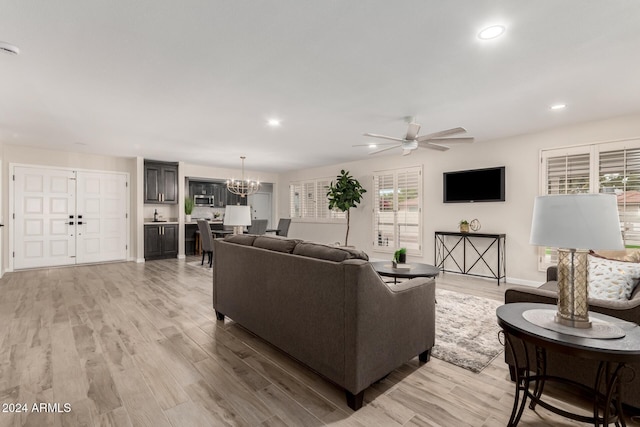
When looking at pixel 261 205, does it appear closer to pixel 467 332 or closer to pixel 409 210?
pixel 409 210

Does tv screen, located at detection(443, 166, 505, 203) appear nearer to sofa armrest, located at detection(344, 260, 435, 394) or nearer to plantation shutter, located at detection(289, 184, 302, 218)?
sofa armrest, located at detection(344, 260, 435, 394)

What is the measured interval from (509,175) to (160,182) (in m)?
7.53

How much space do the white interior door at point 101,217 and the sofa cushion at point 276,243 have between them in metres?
5.93

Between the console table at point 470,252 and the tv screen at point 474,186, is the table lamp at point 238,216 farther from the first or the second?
the tv screen at point 474,186

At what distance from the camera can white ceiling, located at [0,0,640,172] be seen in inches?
76.2

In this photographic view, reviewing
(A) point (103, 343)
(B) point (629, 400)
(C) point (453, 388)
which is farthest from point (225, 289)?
(B) point (629, 400)

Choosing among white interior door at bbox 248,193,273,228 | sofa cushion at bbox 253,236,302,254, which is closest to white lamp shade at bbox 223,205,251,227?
sofa cushion at bbox 253,236,302,254

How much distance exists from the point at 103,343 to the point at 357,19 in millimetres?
3358

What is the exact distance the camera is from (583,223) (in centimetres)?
140

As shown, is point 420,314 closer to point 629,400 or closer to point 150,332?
point 629,400

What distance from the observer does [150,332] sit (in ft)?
9.65

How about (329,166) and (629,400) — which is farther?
(329,166)

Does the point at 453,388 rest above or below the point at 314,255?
below

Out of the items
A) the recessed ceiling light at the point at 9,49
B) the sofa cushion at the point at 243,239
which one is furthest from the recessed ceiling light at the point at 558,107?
the recessed ceiling light at the point at 9,49
